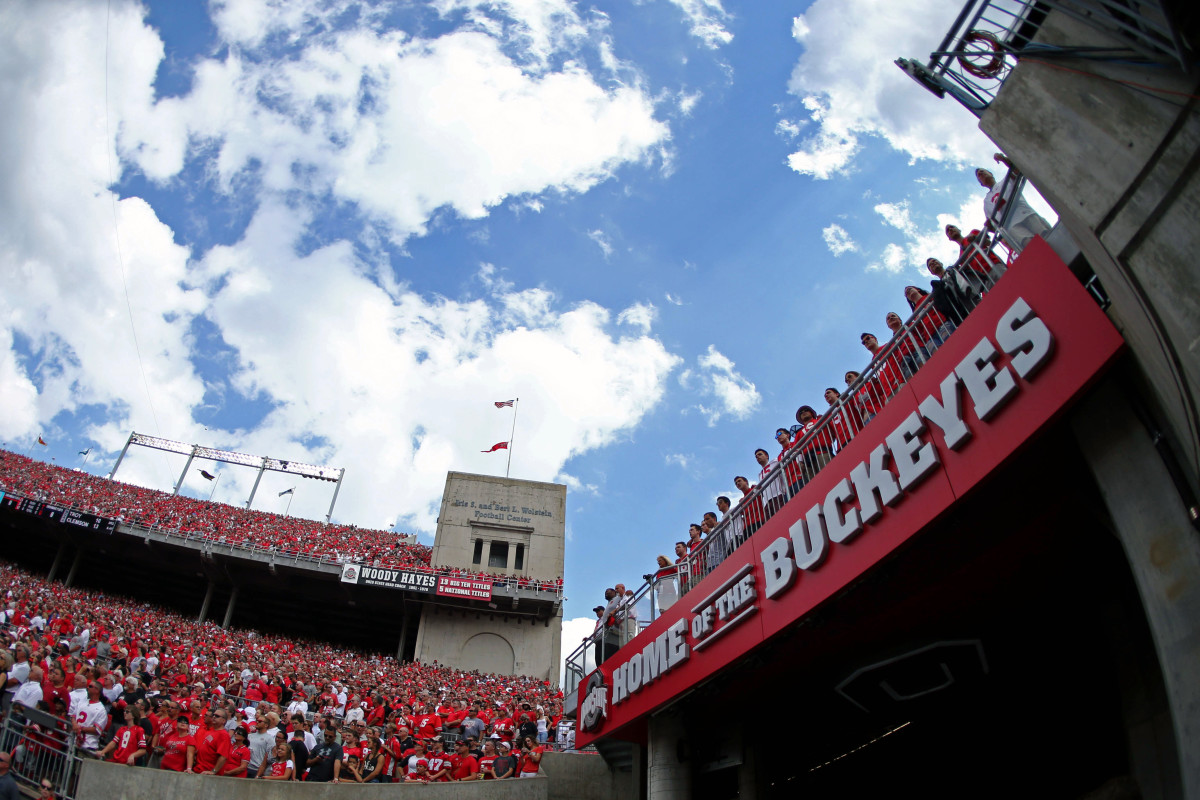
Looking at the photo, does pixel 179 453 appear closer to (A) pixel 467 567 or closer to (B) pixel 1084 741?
(A) pixel 467 567

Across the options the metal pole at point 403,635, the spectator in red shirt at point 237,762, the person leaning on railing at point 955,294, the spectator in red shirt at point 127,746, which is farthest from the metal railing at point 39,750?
the metal pole at point 403,635

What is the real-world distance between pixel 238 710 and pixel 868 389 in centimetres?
1498

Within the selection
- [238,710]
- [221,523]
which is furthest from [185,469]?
[238,710]

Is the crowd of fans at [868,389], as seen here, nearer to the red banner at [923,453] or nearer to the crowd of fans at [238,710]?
the red banner at [923,453]

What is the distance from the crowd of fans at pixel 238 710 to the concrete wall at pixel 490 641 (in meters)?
6.64

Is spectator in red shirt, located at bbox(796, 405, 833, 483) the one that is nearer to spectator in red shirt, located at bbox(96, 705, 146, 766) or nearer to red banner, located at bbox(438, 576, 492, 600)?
spectator in red shirt, located at bbox(96, 705, 146, 766)

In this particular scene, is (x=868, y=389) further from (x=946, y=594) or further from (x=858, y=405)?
(x=946, y=594)

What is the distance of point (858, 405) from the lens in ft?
27.1

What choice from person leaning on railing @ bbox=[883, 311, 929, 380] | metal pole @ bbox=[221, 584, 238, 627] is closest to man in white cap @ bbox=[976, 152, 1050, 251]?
person leaning on railing @ bbox=[883, 311, 929, 380]

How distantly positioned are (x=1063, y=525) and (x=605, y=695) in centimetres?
980

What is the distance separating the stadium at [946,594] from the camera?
15.4 ft

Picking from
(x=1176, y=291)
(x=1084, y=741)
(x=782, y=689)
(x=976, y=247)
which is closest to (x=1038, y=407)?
(x=1176, y=291)

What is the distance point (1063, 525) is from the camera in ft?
20.6

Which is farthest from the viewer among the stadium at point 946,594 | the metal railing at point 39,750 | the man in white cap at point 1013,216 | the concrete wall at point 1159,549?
the metal railing at point 39,750
